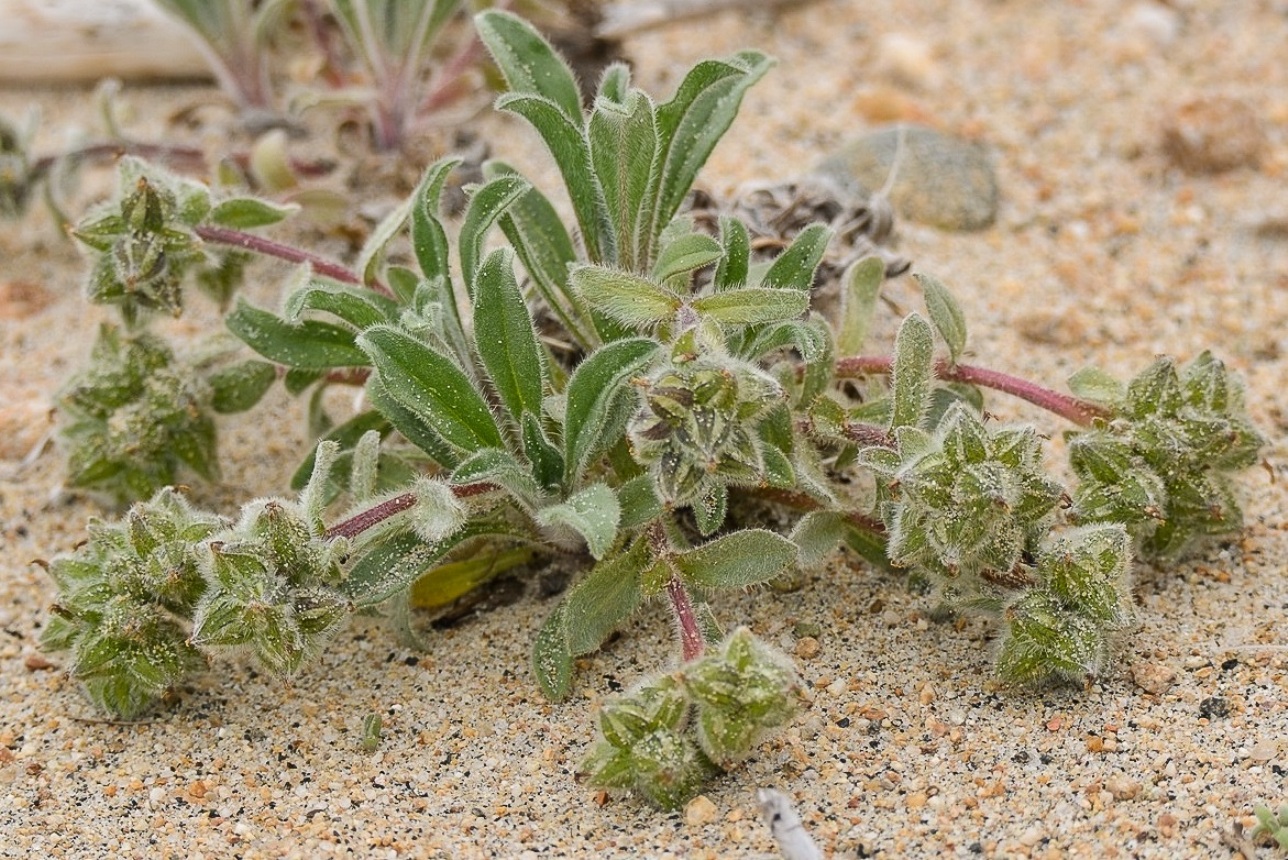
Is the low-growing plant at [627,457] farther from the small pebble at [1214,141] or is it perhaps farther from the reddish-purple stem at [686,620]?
the small pebble at [1214,141]

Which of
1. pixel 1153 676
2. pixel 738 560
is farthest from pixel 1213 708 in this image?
pixel 738 560

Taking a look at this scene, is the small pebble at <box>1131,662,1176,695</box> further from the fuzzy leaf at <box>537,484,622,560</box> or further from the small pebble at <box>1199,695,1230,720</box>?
the fuzzy leaf at <box>537,484,622,560</box>

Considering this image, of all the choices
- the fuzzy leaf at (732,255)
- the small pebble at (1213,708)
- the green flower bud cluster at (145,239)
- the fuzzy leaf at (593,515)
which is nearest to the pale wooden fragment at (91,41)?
the green flower bud cluster at (145,239)

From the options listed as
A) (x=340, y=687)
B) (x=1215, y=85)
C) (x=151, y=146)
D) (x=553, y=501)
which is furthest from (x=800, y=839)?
(x=1215, y=85)

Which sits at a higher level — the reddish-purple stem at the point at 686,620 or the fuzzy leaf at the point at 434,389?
the fuzzy leaf at the point at 434,389

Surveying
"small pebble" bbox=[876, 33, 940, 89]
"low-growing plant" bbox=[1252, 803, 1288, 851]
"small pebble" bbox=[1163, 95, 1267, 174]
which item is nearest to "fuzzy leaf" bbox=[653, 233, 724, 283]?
"low-growing plant" bbox=[1252, 803, 1288, 851]

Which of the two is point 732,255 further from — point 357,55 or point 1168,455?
point 357,55

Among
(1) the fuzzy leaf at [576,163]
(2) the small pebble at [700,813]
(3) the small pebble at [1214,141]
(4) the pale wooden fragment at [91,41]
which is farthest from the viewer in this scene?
(4) the pale wooden fragment at [91,41]
